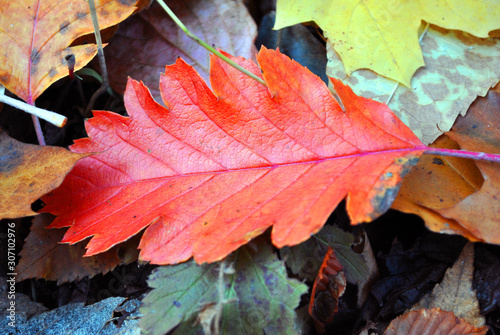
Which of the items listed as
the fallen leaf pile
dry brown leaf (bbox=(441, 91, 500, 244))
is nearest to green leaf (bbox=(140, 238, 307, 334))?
the fallen leaf pile

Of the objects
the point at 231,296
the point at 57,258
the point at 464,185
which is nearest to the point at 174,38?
the point at 57,258

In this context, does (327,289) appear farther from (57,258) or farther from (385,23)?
(385,23)

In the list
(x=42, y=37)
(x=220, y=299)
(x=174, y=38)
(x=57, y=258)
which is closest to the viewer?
(x=220, y=299)

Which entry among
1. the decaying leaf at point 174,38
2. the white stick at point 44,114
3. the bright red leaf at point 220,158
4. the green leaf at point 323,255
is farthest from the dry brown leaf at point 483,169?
the white stick at point 44,114

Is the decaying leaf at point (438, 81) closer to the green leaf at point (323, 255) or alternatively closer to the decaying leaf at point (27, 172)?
the green leaf at point (323, 255)

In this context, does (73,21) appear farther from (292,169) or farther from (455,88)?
(455,88)

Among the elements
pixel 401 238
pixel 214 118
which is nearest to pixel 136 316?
pixel 214 118
